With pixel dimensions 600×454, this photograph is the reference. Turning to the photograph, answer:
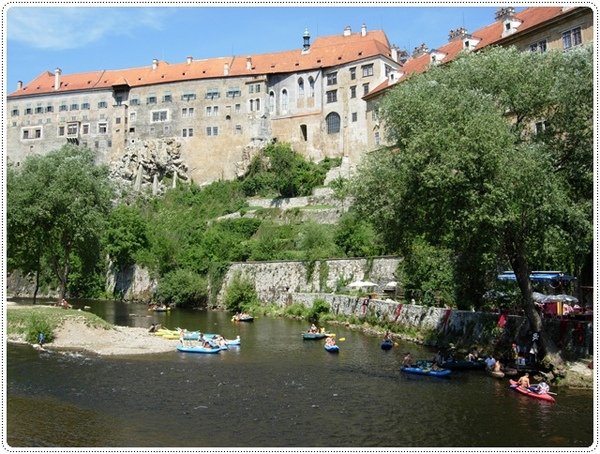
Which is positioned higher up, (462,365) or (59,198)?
(59,198)

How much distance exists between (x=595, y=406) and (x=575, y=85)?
35.9 feet

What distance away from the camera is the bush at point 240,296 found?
5175 centimetres

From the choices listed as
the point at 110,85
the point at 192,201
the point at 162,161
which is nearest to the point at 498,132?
the point at 192,201

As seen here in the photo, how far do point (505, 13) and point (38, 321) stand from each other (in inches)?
1601

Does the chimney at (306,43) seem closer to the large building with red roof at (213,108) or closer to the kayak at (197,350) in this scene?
the large building with red roof at (213,108)

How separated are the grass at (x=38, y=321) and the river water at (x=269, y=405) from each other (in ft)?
8.43

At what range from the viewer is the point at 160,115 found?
8450 cm

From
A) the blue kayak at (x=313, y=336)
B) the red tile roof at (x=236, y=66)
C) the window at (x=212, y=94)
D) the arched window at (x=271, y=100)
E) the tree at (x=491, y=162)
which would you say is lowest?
the blue kayak at (x=313, y=336)

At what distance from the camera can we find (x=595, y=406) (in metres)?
18.0

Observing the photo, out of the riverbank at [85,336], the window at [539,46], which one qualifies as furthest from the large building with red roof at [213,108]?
the riverbank at [85,336]

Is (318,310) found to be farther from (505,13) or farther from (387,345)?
(505,13)

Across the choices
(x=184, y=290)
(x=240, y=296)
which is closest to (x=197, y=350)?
(x=240, y=296)

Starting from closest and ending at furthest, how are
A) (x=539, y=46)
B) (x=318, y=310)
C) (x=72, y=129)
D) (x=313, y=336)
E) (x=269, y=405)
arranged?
(x=269, y=405)
(x=313, y=336)
(x=539, y=46)
(x=318, y=310)
(x=72, y=129)

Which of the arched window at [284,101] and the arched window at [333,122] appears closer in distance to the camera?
the arched window at [333,122]
